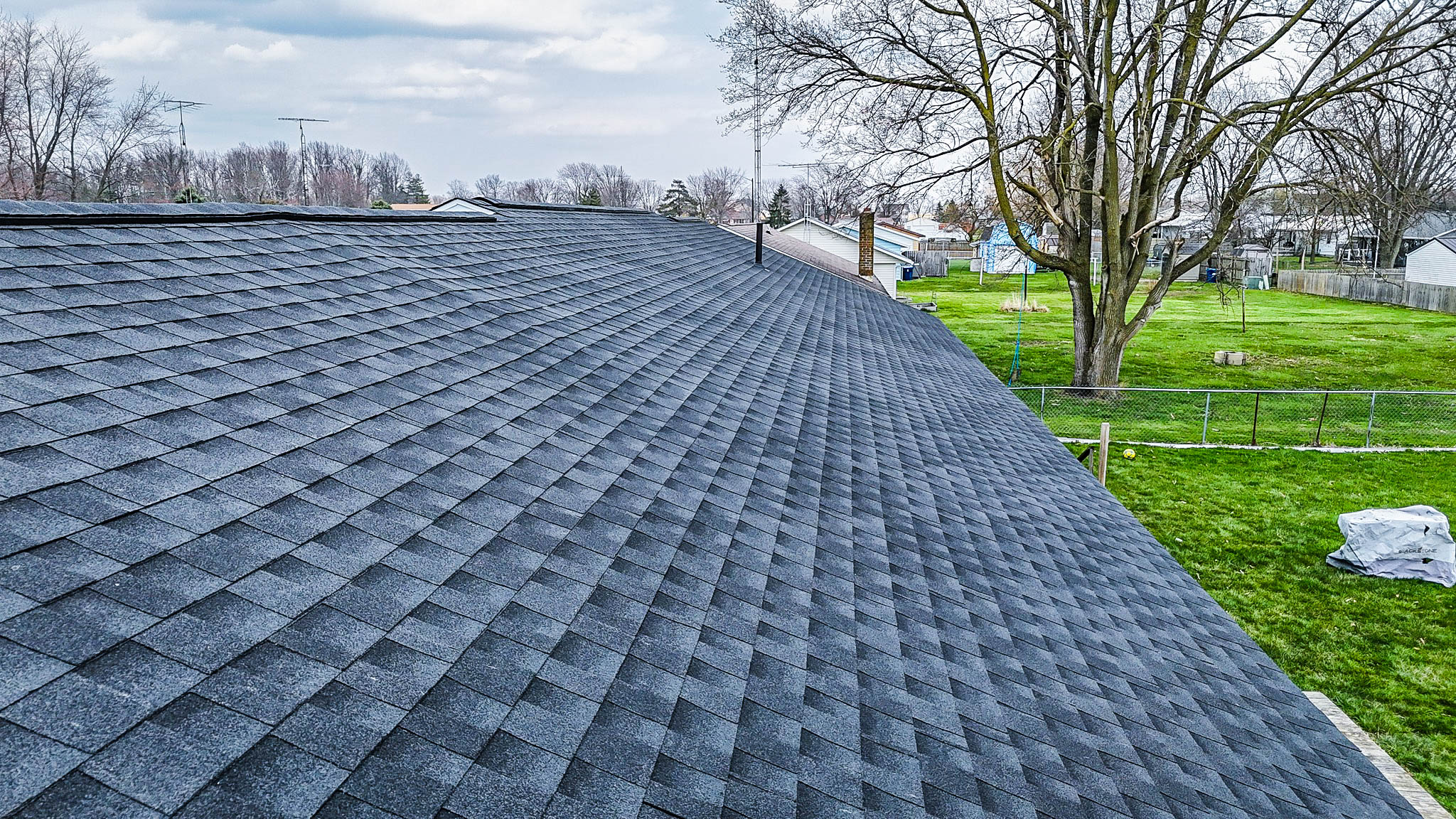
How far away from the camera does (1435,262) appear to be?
52.8 meters

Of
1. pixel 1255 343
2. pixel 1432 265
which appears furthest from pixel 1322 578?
pixel 1432 265

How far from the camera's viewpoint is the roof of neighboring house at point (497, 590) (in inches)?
80.6

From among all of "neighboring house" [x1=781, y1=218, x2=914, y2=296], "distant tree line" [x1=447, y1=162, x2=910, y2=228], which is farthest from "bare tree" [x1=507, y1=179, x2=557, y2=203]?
"neighboring house" [x1=781, y1=218, x2=914, y2=296]

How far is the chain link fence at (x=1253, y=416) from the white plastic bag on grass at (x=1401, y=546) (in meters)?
6.02

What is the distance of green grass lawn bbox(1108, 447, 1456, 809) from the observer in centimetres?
995

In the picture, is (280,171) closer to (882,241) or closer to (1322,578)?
(882,241)

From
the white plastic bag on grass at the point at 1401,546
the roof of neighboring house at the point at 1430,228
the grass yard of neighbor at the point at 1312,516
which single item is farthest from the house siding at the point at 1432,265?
the white plastic bag on grass at the point at 1401,546

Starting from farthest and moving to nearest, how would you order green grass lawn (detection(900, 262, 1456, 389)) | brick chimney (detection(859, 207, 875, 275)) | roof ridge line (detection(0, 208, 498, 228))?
1. brick chimney (detection(859, 207, 875, 275))
2. green grass lawn (detection(900, 262, 1456, 389))
3. roof ridge line (detection(0, 208, 498, 228))

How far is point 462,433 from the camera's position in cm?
413


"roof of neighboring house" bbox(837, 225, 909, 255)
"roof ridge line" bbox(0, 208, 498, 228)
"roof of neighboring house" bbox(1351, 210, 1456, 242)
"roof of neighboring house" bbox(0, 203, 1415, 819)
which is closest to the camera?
"roof of neighboring house" bbox(0, 203, 1415, 819)

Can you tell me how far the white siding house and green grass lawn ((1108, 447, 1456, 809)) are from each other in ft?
139

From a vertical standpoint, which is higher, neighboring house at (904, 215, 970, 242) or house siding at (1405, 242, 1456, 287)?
neighboring house at (904, 215, 970, 242)

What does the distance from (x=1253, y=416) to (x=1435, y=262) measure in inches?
1713

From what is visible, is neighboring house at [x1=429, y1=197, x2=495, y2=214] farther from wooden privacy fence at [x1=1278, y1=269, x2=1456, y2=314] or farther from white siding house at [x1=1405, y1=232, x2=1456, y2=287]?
white siding house at [x1=1405, y1=232, x2=1456, y2=287]
